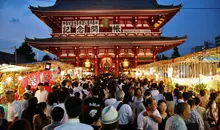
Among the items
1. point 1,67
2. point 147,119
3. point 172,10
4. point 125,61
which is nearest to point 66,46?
point 125,61

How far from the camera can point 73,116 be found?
3.80m

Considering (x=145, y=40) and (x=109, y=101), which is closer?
(x=109, y=101)

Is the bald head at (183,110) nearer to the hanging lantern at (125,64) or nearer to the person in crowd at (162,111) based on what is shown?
the person in crowd at (162,111)

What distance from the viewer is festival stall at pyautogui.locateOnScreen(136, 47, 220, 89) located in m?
11.8

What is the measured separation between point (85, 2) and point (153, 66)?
20.6 meters

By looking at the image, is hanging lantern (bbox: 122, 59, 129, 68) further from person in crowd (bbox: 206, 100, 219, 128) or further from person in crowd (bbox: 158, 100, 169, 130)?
person in crowd (bbox: 158, 100, 169, 130)

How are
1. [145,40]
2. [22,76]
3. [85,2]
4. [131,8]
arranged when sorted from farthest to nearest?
[85,2], [131,8], [145,40], [22,76]

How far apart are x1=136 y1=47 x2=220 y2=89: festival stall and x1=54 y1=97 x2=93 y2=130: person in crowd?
8027mm

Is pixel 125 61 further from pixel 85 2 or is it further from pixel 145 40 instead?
pixel 85 2

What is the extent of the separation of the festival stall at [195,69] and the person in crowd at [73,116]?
316 inches

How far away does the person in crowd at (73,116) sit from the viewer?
3637 mm

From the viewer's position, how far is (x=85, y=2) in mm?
37094

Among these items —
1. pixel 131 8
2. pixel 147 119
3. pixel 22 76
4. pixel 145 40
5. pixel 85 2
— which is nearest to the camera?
pixel 147 119

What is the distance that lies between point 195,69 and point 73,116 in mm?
11194
